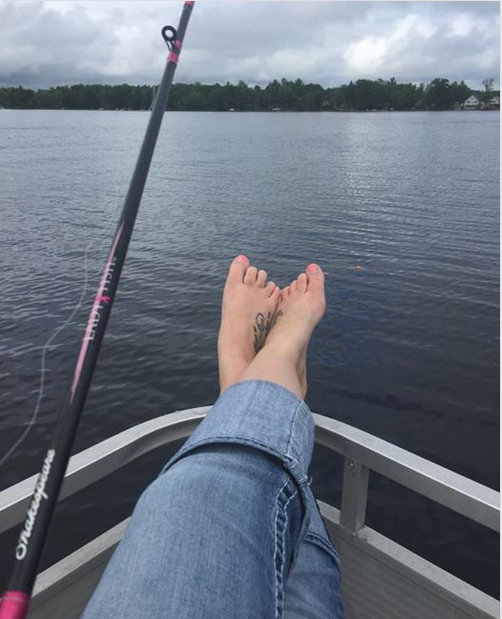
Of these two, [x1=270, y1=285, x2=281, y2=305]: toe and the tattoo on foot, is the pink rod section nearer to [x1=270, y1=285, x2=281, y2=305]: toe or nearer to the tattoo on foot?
the tattoo on foot

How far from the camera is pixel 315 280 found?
285 cm

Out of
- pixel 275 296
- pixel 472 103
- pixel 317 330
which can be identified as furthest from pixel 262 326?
pixel 472 103

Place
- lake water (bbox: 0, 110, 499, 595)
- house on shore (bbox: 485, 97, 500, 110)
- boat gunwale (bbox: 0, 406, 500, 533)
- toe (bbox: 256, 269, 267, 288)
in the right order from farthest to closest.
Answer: house on shore (bbox: 485, 97, 500, 110), lake water (bbox: 0, 110, 499, 595), toe (bbox: 256, 269, 267, 288), boat gunwale (bbox: 0, 406, 500, 533)

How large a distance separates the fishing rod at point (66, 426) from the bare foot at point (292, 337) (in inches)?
16.7

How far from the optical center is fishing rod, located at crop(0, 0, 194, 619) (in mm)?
896

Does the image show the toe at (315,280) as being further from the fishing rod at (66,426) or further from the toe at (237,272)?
the fishing rod at (66,426)

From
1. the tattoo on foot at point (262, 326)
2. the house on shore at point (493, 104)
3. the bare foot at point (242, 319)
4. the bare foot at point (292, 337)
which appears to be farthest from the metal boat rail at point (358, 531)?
the house on shore at point (493, 104)

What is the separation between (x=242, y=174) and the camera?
23.1 meters

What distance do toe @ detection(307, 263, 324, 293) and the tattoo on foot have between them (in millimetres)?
280

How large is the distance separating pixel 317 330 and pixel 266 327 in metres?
5.71

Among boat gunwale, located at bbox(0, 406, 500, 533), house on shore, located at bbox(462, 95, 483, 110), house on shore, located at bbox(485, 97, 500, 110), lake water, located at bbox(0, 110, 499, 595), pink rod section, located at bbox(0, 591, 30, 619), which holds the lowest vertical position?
lake water, located at bbox(0, 110, 499, 595)

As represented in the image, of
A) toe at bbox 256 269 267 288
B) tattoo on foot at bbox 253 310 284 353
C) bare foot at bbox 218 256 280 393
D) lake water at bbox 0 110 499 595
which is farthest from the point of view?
lake water at bbox 0 110 499 595

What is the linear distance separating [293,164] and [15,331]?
789 inches

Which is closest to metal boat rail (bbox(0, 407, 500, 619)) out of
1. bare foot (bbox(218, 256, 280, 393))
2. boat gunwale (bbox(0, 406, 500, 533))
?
boat gunwale (bbox(0, 406, 500, 533))
